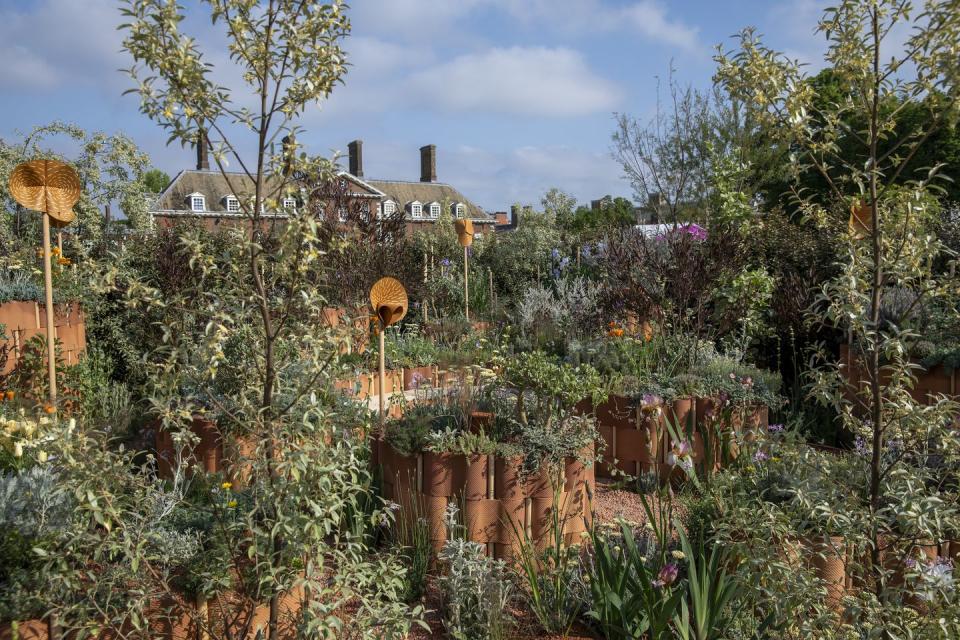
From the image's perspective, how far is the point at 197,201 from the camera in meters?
33.6

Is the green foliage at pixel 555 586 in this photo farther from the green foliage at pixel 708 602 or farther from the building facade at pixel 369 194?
the building facade at pixel 369 194

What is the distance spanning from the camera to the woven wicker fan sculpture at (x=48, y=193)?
4.22 m

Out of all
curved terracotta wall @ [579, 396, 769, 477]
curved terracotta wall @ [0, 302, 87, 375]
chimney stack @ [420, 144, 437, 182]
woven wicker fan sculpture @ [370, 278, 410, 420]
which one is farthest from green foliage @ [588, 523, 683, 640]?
chimney stack @ [420, 144, 437, 182]

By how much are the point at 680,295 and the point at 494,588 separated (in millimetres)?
4016

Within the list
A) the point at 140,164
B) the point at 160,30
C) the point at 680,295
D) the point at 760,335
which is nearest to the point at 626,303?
the point at 680,295

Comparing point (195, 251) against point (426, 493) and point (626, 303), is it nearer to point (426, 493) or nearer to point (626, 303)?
point (426, 493)

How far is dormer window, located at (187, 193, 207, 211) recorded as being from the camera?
3288 cm

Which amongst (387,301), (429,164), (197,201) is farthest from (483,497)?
(429,164)

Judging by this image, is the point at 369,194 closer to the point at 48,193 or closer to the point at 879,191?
the point at 48,193

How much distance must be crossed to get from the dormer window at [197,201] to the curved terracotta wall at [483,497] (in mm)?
32697

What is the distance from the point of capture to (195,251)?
1.80 m

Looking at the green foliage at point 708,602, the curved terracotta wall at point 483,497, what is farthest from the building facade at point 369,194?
the green foliage at point 708,602

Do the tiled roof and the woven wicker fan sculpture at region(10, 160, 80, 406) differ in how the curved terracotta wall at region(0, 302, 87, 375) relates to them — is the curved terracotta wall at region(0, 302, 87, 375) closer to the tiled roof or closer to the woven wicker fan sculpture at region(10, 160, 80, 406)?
the woven wicker fan sculpture at region(10, 160, 80, 406)

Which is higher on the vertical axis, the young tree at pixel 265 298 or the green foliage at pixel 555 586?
the young tree at pixel 265 298
